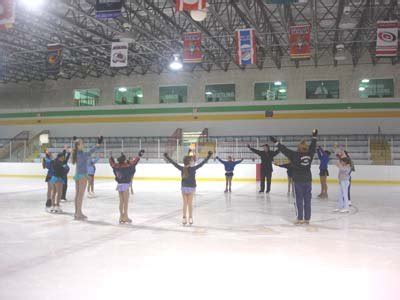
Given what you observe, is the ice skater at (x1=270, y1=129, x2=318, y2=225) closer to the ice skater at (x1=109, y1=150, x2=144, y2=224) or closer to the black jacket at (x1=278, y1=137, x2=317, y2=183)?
the black jacket at (x1=278, y1=137, x2=317, y2=183)

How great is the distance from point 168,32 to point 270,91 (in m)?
9.47

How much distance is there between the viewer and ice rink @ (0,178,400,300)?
414cm

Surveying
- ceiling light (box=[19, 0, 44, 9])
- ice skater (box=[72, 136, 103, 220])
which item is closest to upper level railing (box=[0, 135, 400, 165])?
ceiling light (box=[19, 0, 44, 9])

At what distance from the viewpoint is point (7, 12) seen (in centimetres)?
1161

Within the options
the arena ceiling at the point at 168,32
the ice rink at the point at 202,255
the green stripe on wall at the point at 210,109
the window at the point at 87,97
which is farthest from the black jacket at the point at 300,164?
the window at the point at 87,97

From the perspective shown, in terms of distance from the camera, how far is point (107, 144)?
2622 centimetres

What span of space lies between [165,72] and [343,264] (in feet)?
86.1

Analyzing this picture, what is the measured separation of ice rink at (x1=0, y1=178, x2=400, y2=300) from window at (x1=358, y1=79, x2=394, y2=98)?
1829 cm

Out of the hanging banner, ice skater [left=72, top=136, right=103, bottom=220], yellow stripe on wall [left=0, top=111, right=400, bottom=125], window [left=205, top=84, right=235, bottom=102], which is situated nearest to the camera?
ice skater [left=72, top=136, right=103, bottom=220]

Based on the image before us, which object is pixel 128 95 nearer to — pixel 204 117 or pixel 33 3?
pixel 204 117

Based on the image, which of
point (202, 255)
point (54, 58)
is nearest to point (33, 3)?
point (54, 58)

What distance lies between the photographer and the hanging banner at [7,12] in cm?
1158

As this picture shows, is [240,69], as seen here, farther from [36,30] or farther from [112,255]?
[112,255]

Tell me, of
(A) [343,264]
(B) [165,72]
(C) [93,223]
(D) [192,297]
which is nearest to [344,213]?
(A) [343,264]
